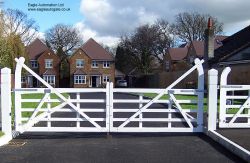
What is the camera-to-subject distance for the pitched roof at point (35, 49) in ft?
287

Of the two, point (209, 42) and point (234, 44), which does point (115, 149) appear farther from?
point (234, 44)

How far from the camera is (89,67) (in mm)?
86625

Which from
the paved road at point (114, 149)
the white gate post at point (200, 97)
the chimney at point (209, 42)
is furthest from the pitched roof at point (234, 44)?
the paved road at point (114, 149)

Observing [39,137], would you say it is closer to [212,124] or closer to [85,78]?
[212,124]

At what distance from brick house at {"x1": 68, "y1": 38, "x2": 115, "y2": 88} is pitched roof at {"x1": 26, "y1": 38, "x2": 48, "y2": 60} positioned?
6693 millimetres

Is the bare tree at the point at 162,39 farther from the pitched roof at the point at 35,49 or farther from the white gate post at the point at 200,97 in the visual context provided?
the white gate post at the point at 200,97

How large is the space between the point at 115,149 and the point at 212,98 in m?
3.55

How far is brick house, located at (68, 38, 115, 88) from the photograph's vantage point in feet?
282

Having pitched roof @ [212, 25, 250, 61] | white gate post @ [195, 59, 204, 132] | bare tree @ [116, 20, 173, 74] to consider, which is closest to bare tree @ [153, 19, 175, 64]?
bare tree @ [116, 20, 173, 74]

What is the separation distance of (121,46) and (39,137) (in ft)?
301

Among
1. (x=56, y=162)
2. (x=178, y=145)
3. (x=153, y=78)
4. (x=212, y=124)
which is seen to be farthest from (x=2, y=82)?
(x=153, y=78)

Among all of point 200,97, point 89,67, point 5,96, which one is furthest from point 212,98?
point 89,67

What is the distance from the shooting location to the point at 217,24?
89750 mm

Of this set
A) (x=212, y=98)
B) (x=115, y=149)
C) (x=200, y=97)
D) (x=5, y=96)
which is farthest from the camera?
(x=200, y=97)
